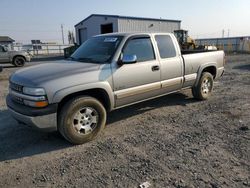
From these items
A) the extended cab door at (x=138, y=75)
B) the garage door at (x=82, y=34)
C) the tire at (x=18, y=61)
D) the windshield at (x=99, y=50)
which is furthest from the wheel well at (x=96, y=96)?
the garage door at (x=82, y=34)

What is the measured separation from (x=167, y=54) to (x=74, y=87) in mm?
2578

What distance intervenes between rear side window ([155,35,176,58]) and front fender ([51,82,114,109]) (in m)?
1.70

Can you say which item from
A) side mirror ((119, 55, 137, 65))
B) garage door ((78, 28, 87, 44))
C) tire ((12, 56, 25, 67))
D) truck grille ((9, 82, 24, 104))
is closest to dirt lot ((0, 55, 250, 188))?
truck grille ((9, 82, 24, 104))

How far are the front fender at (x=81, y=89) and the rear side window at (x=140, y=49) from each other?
2.82 ft

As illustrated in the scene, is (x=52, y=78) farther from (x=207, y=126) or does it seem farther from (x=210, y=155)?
(x=207, y=126)

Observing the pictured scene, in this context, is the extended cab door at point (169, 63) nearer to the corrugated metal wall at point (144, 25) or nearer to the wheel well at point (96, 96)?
the wheel well at point (96, 96)

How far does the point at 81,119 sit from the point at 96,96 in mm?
558

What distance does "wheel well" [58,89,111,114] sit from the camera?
4.13m

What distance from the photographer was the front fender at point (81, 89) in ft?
12.7

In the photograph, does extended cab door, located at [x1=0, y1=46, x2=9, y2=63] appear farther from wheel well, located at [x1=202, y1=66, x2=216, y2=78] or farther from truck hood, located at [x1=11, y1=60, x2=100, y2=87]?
wheel well, located at [x1=202, y1=66, x2=216, y2=78]

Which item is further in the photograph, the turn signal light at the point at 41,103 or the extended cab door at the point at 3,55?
the extended cab door at the point at 3,55

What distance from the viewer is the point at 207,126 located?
502cm

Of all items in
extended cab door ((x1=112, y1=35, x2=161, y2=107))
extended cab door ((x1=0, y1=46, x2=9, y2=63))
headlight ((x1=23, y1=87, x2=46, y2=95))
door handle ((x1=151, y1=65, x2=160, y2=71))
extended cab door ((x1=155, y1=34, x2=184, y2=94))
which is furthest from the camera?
extended cab door ((x1=0, y1=46, x2=9, y2=63))

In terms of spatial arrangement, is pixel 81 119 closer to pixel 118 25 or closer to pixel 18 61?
pixel 18 61
